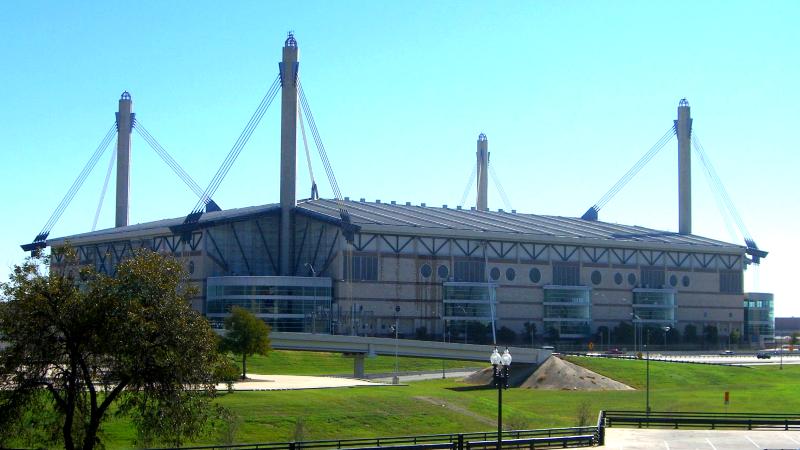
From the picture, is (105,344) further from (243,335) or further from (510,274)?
(510,274)

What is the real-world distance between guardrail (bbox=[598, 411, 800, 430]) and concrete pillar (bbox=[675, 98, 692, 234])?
390ft

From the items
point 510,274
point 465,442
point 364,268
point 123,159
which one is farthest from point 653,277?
point 465,442

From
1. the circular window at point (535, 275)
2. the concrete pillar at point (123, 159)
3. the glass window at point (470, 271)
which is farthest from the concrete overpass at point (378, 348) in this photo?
the concrete pillar at point (123, 159)

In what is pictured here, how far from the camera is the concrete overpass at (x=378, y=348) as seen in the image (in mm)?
96688

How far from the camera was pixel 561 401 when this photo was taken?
83938mm

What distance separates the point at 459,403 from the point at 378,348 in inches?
1039

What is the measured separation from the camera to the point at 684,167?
179 m

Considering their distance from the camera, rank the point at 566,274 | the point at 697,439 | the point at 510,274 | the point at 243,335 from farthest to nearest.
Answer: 1. the point at 566,274
2. the point at 510,274
3. the point at 243,335
4. the point at 697,439

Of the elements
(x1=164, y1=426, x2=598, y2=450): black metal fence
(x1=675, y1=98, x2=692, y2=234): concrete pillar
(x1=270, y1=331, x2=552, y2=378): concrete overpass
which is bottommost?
(x1=164, y1=426, x2=598, y2=450): black metal fence

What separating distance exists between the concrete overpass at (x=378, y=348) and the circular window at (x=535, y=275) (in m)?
41.4

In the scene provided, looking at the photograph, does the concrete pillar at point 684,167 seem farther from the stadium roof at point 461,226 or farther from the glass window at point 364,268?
the glass window at point 364,268

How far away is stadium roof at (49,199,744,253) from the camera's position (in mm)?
137000

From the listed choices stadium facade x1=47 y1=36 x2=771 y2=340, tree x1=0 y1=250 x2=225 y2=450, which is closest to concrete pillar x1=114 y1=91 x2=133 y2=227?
stadium facade x1=47 y1=36 x2=771 y2=340

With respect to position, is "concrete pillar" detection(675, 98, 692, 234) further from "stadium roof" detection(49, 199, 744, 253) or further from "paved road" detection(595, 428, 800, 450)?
"paved road" detection(595, 428, 800, 450)
